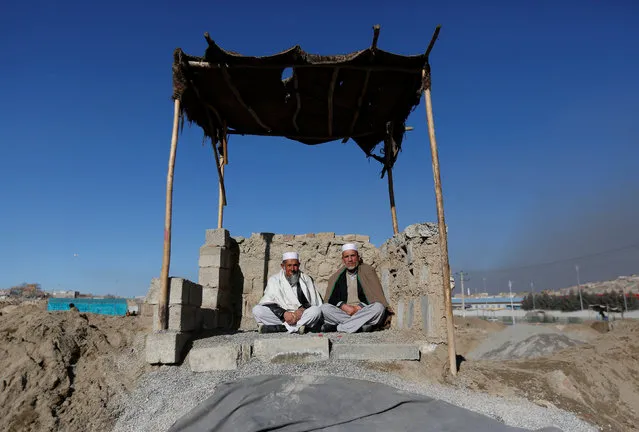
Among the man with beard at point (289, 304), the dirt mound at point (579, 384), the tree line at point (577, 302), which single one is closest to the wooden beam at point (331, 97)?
the man with beard at point (289, 304)

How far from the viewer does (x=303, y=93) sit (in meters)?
6.79

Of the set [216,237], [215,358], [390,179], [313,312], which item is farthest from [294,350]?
[390,179]

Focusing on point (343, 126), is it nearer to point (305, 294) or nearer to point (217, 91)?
point (217, 91)

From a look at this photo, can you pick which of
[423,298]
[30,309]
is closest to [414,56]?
[423,298]

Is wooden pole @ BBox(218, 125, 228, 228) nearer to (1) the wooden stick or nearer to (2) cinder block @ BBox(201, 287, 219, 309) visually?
(2) cinder block @ BBox(201, 287, 219, 309)

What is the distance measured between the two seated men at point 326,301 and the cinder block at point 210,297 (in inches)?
32.0

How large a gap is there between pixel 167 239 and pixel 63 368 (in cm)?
183

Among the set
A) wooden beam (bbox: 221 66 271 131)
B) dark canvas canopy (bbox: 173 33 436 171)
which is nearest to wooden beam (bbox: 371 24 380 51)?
dark canvas canopy (bbox: 173 33 436 171)

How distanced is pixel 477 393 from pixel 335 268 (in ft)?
12.7

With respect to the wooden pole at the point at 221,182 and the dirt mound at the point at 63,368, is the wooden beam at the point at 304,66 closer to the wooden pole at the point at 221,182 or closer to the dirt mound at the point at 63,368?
the wooden pole at the point at 221,182

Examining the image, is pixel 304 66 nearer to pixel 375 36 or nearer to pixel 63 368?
pixel 375 36

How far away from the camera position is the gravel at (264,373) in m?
3.85

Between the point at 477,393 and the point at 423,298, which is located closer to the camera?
the point at 477,393

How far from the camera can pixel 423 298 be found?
18.5 feet
